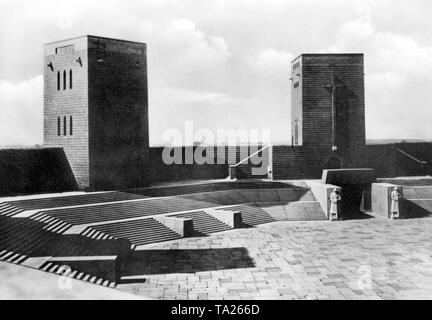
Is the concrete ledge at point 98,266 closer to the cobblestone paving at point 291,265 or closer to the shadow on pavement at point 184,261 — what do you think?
the cobblestone paving at point 291,265

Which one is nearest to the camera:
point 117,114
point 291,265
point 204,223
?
point 291,265

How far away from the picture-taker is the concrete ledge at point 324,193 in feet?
69.3

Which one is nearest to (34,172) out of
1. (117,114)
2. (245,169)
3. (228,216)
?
(117,114)

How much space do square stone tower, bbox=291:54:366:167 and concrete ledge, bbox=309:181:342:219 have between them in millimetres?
3691

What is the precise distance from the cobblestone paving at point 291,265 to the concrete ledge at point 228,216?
675 millimetres

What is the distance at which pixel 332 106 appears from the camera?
2516cm

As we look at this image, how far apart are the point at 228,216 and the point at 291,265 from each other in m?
6.26

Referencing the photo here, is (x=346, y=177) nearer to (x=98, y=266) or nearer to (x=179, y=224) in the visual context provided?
(x=179, y=224)

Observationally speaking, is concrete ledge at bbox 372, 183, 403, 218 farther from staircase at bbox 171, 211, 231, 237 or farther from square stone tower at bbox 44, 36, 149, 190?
square stone tower at bbox 44, 36, 149, 190

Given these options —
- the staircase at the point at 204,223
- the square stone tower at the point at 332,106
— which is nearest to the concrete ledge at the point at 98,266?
the staircase at the point at 204,223

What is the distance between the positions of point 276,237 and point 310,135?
975cm

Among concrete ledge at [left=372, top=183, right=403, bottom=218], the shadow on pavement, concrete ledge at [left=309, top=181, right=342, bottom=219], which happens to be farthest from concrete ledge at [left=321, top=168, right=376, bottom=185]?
the shadow on pavement

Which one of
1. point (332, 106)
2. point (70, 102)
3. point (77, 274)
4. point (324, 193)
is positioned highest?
point (332, 106)

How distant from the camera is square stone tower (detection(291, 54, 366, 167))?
25.3 metres
